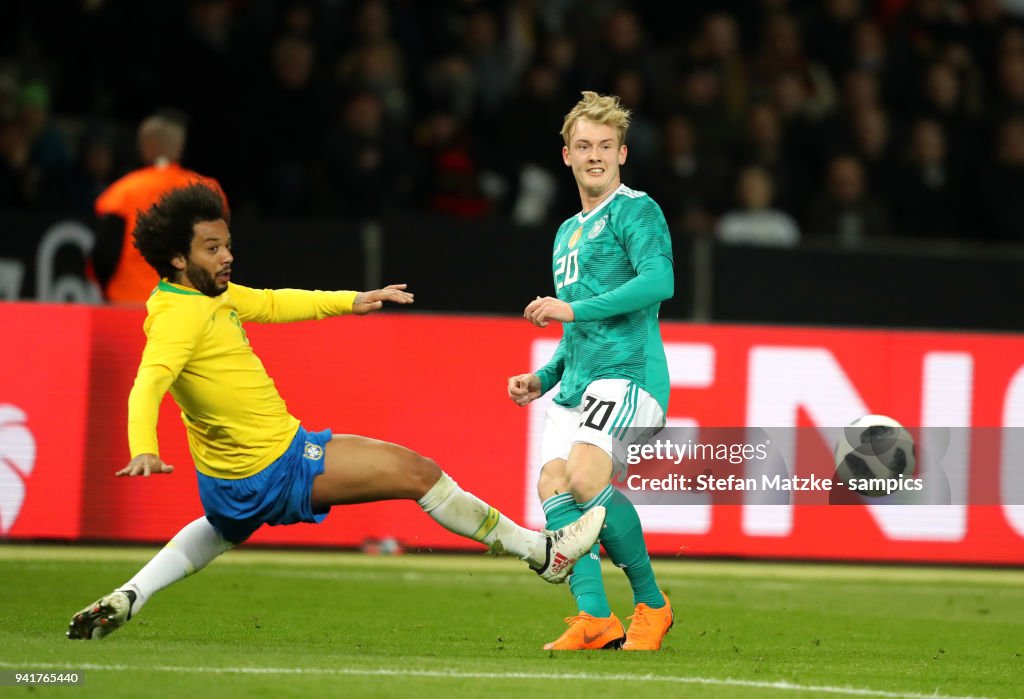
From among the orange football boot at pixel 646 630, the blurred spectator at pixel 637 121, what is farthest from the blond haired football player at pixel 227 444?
the blurred spectator at pixel 637 121

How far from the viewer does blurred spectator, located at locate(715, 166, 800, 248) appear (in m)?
12.5

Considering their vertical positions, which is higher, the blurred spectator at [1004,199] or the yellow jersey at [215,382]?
the blurred spectator at [1004,199]

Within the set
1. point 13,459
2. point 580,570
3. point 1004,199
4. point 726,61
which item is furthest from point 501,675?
point 726,61

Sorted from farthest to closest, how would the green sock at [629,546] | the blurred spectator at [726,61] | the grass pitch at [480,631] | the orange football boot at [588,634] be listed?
the blurred spectator at [726,61]
the green sock at [629,546]
the orange football boot at [588,634]
the grass pitch at [480,631]

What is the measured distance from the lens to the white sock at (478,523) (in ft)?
19.6

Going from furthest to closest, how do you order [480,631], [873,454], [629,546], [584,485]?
1. [873,454]
2. [480,631]
3. [629,546]
4. [584,485]

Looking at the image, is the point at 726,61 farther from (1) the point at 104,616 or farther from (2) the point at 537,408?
(1) the point at 104,616

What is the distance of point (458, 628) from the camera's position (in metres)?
7.01

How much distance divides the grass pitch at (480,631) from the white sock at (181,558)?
23cm

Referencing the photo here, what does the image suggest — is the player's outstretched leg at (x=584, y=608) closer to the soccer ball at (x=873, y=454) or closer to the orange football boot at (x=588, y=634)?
the orange football boot at (x=588, y=634)

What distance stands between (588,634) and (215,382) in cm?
167

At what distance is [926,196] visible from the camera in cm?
1358

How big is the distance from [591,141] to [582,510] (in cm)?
138

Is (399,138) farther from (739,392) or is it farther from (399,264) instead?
(739,392)
